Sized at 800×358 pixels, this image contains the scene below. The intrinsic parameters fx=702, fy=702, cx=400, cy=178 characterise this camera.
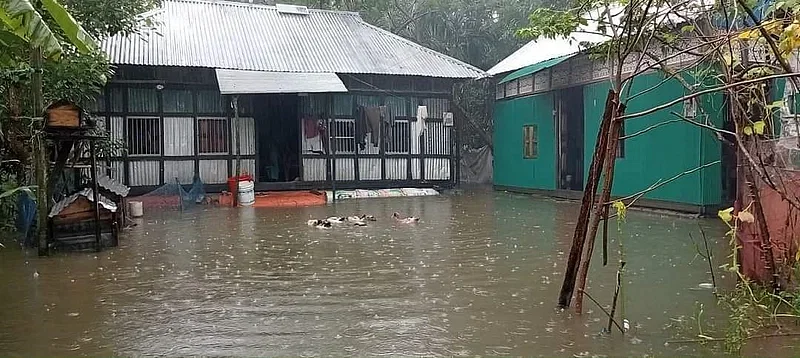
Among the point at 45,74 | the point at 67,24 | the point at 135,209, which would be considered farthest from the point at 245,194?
the point at 67,24

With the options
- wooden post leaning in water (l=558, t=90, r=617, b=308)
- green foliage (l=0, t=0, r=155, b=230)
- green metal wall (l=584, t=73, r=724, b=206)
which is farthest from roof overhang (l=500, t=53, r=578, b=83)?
wooden post leaning in water (l=558, t=90, r=617, b=308)

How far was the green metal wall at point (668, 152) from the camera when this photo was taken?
36.7 feet

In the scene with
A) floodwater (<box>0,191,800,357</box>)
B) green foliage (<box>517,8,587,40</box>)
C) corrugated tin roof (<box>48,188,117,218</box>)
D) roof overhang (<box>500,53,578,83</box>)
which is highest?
roof overhang (<box>500,53,578,83</box>)

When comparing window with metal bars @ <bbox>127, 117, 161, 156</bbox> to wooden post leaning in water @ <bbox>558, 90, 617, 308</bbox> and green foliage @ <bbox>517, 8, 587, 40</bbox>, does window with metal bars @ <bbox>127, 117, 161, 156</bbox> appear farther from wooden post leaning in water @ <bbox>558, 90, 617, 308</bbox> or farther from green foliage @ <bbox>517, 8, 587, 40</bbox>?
wooden post leaning in water @ <bbox>558, 90, 617, 308</bbox>

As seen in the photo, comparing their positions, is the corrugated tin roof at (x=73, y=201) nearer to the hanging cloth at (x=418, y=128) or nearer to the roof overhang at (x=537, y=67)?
the roof overhang at (x=537, y=67)

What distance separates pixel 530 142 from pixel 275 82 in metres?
6.45

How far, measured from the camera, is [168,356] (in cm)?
417

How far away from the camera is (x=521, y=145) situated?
1775cm

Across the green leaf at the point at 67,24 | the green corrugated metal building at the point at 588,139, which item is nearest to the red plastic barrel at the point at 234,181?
the green corrugated metal building at the point at 588,139

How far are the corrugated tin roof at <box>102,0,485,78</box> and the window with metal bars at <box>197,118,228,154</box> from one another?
4.62 feet

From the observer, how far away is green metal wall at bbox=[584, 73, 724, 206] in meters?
11.2

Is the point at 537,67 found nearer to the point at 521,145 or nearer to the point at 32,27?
the point at 521,145

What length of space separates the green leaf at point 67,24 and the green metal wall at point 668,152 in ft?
27.8

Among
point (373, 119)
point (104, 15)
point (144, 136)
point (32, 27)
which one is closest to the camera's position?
point (32, 27)
